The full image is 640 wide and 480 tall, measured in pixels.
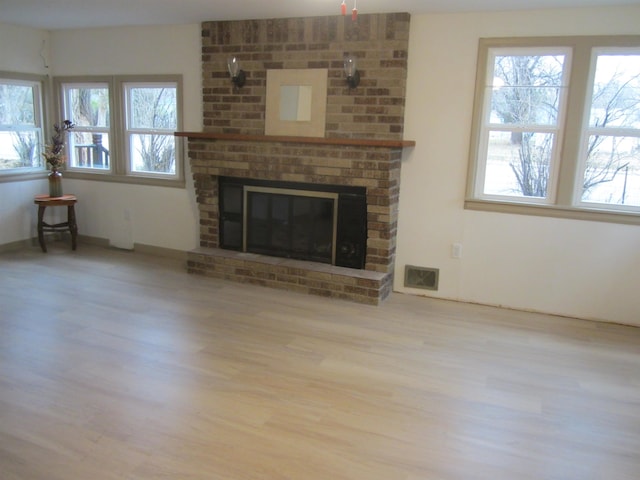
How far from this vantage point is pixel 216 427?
2.53 m

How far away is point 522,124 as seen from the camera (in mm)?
4160

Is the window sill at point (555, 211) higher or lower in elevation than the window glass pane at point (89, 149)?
lower

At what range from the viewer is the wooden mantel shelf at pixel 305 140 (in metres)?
4.21

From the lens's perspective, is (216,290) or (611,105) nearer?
(611,105)

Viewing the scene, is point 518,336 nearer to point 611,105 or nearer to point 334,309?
point 334,309

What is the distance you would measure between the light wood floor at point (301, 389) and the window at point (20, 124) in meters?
1.93

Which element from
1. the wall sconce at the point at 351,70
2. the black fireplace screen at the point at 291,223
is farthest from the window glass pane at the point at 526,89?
the black fireplace screen at the point at 291,223

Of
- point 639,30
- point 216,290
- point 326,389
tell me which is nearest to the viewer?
point 326,389

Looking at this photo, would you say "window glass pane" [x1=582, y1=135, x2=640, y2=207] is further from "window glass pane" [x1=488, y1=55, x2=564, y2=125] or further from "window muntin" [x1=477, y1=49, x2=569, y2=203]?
"window glass pane" [x1=488, y1=55, x2=564, y2=125]

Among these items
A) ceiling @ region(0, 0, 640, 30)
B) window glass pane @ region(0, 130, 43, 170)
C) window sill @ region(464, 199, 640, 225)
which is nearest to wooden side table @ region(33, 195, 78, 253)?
window glass pane @ region(0, 130, 43, 170)

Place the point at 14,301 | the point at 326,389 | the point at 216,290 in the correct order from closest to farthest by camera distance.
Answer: the point at 326,389 → the point at 14,301 → the point at 216,290

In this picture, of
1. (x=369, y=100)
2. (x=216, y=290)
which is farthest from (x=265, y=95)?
(x=216, y=290)

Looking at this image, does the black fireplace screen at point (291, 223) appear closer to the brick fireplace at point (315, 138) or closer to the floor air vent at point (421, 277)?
the brick fireplace at point (315, 138)

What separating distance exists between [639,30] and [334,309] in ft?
10.0
